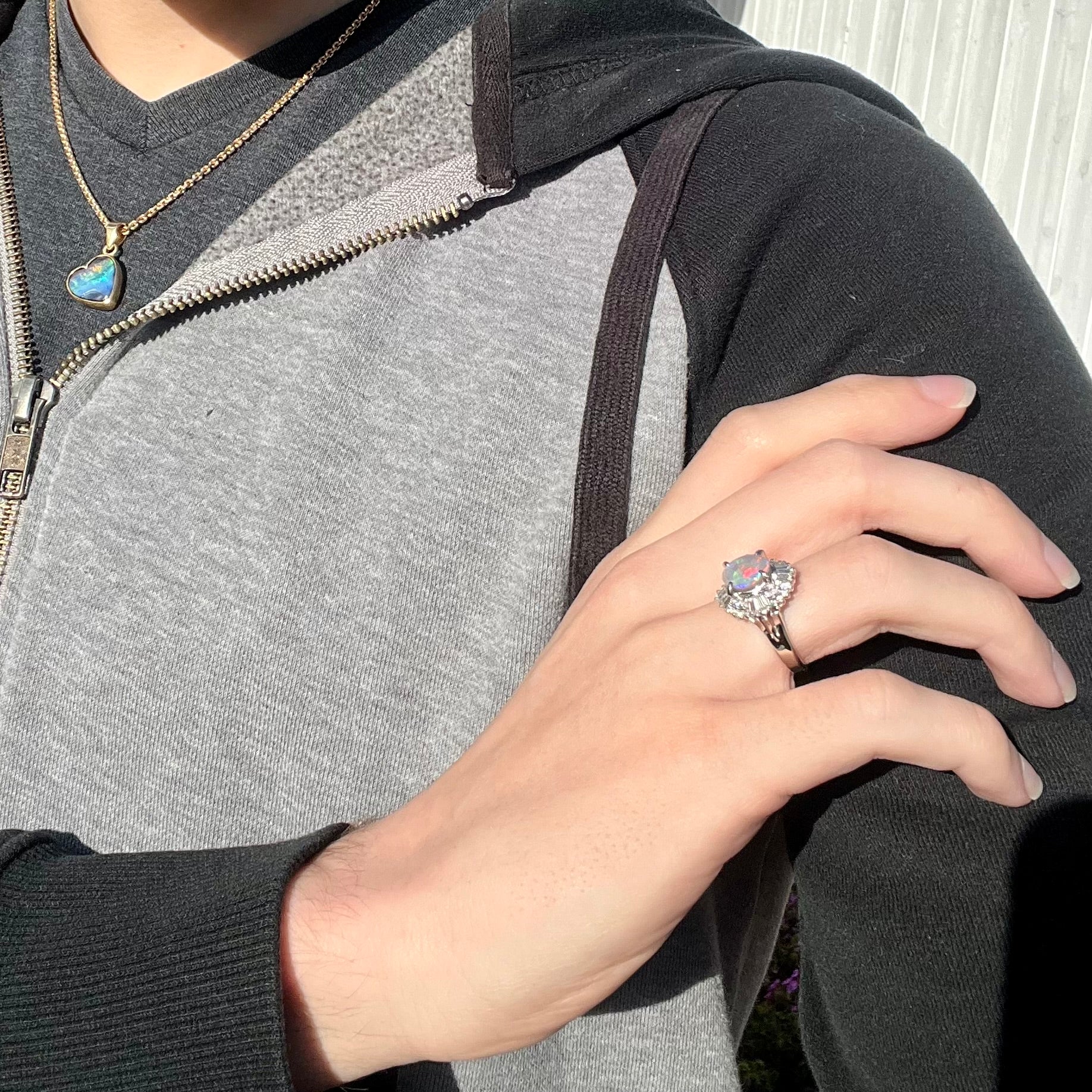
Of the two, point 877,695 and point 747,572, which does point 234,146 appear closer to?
Answer: point 747,572

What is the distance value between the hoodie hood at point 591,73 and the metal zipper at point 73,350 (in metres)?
0.08

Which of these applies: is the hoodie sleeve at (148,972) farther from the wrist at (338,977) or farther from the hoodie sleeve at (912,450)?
the hoodie sleeve at (912,450)

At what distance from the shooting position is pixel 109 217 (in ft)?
4.27

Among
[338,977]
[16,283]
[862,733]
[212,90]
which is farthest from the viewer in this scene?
[212,90]

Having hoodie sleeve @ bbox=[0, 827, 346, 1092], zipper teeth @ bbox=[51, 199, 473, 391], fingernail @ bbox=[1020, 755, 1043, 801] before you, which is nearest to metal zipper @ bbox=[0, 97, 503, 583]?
zipper teeth @ bbox=[51, 199, 473, 391]

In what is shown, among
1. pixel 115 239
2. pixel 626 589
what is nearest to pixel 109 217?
pixel 115 239

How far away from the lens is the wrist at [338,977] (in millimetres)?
885

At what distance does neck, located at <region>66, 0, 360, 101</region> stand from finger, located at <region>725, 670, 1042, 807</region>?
103cm

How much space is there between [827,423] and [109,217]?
3.01 feet

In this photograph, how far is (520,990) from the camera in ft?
2.79

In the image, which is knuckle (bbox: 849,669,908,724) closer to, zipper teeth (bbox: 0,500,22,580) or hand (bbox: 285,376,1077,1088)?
hand (bbox: 285,376,1077,1088)

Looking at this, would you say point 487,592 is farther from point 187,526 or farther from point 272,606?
point 187,526

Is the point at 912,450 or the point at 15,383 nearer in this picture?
the point at 912,450

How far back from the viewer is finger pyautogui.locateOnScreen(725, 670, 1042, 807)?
767 millimetres
